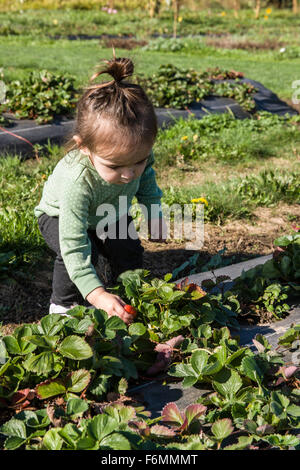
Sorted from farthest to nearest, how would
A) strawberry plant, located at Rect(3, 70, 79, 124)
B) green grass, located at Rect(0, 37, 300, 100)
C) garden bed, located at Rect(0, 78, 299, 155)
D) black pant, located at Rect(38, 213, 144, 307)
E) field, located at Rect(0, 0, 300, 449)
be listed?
green grass, located at Rect(0, 37, 300, 100) < strawberry plant, located at Rect(3, 70, 79, 124) < garden bed, located at Rect(0, 78, 299, 155) < black pant, located at Rect(38, 213, 144, 307) < field, located at Rect(0, 0, 300, 449)

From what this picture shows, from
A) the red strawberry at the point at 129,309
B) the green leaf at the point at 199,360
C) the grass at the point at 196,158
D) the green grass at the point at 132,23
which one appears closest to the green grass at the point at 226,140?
the grass at the point at 196,158

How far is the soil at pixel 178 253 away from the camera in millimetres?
2740

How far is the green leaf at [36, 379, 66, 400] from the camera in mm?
1501

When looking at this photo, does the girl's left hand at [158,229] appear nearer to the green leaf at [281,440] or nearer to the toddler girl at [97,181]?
the toddler girl at [97,181]

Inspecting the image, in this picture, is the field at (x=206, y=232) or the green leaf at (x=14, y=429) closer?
the green leaf at (x=14, y=429)

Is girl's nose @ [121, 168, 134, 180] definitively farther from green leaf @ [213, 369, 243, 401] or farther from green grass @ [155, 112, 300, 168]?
green grass @ [155, 112, 300, 168]

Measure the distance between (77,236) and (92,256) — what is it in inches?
18.0

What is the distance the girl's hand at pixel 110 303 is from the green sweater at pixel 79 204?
36mm

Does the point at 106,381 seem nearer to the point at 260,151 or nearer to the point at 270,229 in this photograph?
the point at 270,229

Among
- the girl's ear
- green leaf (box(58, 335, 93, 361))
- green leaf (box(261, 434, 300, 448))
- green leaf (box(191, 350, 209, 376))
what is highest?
the girl's ear

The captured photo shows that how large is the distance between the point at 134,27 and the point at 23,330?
60.5 ft

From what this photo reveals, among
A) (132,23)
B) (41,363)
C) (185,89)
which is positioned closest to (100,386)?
(41,363)

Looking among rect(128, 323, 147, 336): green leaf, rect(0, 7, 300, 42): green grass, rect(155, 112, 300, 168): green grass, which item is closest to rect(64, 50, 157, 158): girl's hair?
rect(128, 323, 147, 336): green leaf

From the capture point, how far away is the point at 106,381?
154 cm
